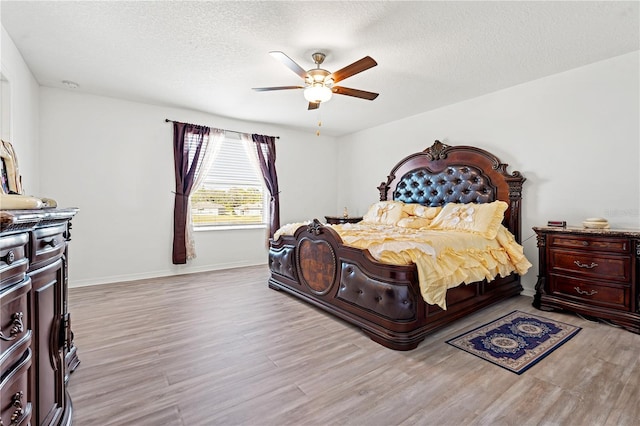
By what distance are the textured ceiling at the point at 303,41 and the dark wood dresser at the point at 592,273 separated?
6.02ft

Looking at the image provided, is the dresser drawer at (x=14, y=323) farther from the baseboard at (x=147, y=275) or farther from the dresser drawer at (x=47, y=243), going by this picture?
the baseboard at (x=147, y=275)

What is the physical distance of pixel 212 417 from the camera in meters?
1.61

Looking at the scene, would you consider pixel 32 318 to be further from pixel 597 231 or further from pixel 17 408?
pixel 597 231

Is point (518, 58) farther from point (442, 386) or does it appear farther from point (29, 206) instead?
point (29, 206)

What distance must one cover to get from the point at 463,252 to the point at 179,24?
10.6 feet

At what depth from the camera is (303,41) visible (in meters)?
2.77

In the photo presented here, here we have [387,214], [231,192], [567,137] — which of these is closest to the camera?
[567,137]

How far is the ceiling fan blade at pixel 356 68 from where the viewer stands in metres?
2.54

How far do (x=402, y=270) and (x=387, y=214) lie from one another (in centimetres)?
238

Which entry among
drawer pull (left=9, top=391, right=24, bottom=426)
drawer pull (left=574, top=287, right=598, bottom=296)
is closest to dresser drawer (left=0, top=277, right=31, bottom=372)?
drawer pull (left=9, top=391, right=24, bottom=426)

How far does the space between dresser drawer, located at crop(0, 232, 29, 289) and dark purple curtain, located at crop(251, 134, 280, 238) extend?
4579mm

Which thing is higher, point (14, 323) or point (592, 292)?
point (14, 323)

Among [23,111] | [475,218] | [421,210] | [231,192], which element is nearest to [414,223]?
[421,210]

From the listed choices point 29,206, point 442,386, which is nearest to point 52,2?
point 29,206
